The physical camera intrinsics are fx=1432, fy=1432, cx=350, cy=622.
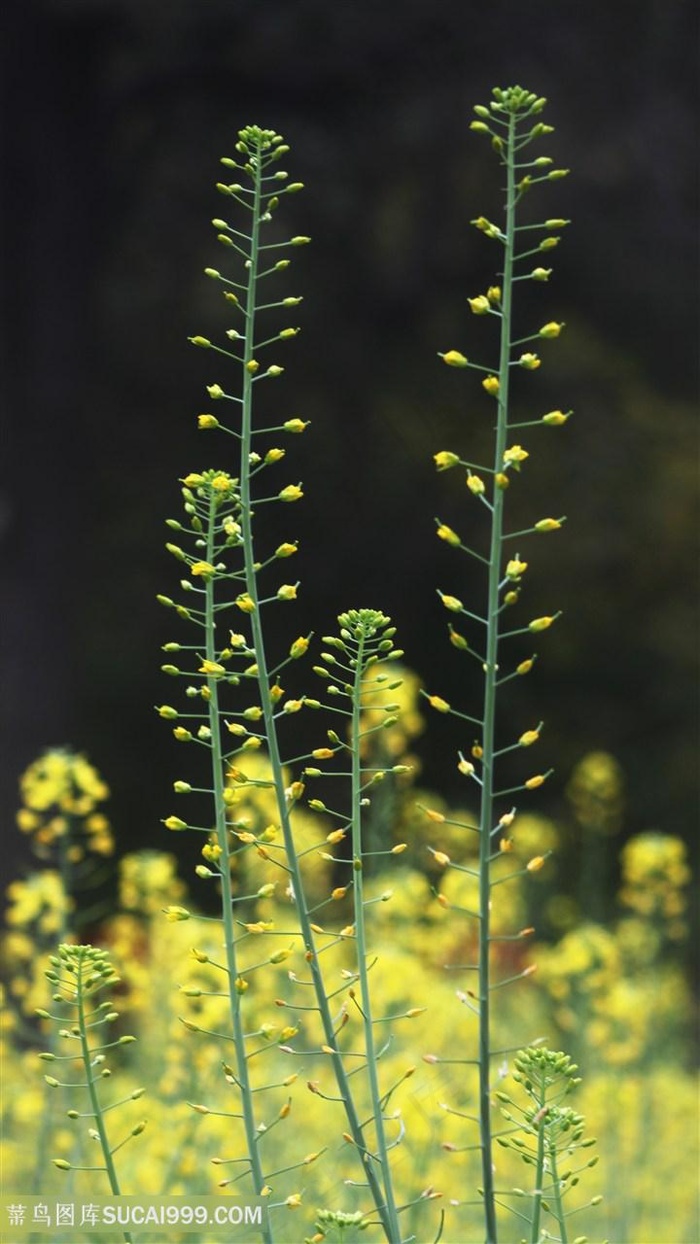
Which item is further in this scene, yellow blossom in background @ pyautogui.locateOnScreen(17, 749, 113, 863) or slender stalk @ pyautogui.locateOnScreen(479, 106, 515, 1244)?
yellow blossom in background @ pyautogui.locateOnScreen(17, 749, 113, 863)

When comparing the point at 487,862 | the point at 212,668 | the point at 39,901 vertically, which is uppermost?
the point at 212,668

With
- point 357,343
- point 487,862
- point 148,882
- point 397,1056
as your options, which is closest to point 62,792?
point 148,882

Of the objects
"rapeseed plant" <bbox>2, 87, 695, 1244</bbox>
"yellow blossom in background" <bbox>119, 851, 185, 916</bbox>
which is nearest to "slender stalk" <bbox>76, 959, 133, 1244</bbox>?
"rapeseed plant" <bbox>2, 87, 695, 1244</bbox>

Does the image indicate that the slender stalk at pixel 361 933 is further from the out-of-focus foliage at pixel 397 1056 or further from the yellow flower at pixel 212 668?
the out-of-focus foliage at pixel 397 1056

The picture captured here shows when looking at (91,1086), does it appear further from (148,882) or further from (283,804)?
(148,882)

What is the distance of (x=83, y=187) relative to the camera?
7410 millimetres

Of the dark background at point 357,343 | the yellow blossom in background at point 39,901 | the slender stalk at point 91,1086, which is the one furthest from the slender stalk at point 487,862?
the dark background at point 357,343

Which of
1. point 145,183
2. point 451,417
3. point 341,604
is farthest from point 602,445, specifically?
point 145,183

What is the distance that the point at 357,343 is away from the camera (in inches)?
324

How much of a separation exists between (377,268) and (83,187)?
173 centimetres

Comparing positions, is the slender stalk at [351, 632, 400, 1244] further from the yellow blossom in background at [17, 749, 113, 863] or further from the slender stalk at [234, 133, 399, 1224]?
the yellow blossom in background at [17, 749, 113, 863]

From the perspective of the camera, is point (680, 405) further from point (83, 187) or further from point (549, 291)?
point (83, 187)

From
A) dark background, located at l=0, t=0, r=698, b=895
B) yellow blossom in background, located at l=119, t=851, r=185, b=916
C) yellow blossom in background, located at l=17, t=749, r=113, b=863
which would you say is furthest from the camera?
dark background, located at l=0, t=0, r=698, b=895

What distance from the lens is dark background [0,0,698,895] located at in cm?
732
